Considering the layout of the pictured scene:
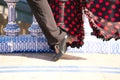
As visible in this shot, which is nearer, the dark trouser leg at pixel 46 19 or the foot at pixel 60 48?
the dark trouser leg at pixel 46 19

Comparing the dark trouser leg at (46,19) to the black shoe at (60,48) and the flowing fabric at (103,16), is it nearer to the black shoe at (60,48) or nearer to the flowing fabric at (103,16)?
the black shoe at (60,48)

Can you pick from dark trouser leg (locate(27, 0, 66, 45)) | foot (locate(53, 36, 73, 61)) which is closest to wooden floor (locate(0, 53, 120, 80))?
foot (locate(53, 36, 73, 61))

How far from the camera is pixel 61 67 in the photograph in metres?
3.35

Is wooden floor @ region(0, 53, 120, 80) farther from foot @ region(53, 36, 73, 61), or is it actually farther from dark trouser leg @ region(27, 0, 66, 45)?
dark trouser leg @ region(27, 0, 66, 45)

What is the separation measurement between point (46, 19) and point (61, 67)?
1.99 feet

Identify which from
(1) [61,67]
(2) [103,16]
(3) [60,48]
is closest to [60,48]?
(3) [60,48]

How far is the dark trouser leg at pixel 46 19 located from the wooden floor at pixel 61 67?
0.31 meters

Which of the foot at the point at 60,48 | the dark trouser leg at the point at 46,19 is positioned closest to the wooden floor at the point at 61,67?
the foot at the point at 60,48

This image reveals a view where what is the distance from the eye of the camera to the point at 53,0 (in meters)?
3.91

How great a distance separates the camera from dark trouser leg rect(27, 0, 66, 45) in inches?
135

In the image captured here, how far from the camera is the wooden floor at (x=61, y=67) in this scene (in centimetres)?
301

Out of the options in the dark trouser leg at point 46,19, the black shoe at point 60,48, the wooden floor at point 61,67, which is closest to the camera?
the wooden floor at point 61,67

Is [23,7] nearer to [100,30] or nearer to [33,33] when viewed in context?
[33,33]

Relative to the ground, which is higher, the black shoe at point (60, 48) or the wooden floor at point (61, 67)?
the black shoe at point (60, 48)
